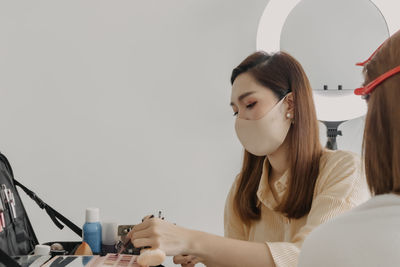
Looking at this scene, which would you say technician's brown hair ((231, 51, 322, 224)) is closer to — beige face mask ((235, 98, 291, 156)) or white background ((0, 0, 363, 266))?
beige face mask ((235, 98, 291, 156))

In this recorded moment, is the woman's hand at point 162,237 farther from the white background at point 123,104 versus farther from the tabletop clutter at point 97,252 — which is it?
the white background at point 123,104

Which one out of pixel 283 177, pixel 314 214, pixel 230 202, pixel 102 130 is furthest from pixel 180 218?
pixel 314 214

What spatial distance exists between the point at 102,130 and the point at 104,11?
0.44 m

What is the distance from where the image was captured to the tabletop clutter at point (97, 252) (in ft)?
2.05

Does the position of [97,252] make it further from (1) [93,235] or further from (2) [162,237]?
(2) [162,237]

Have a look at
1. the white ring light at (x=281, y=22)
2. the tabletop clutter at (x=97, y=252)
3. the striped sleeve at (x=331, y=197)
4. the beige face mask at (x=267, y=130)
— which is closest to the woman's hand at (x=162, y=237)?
the tabletop clutter at (x=97, y=252)

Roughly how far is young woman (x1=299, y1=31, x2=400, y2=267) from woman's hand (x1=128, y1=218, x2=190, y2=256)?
306 millimetres

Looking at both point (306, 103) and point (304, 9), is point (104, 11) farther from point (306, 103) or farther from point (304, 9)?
point (306, 103)

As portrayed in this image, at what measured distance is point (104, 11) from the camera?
4.95 feet

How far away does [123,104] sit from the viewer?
4.98 ft

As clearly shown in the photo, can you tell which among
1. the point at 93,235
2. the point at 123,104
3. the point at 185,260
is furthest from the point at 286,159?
the point at 123,104

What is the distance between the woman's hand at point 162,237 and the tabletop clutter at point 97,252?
2cm

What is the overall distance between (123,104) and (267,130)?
804 mm

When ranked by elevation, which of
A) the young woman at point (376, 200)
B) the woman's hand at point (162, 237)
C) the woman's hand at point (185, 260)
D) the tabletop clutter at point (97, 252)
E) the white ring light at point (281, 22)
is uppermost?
the white ring light at point (281, 22)
